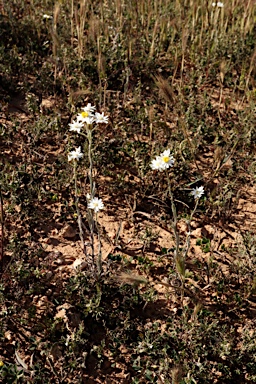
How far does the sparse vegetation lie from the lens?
2.74 metres

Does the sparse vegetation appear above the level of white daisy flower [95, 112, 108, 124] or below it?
below

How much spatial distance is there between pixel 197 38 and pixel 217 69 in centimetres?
49

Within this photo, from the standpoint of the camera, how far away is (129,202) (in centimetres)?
362

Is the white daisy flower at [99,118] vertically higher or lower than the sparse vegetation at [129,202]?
higher

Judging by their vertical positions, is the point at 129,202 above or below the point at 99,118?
below

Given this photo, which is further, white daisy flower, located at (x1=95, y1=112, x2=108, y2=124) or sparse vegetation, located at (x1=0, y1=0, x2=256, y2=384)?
white daisy flower, located at (x1=95, y1=112, x2=108, y2=124)

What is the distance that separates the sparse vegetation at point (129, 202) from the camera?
2.74 m

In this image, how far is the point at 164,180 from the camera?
370 cm

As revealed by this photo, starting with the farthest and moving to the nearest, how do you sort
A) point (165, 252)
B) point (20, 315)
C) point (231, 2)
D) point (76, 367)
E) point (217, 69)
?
1. point (231, 2)
2. point (217, 69)
3. point (165, 252)
4. point (20, 315)
5. point (76, 367)

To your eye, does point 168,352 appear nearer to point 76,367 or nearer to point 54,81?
point 76,367

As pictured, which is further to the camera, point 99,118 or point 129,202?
point 129,202

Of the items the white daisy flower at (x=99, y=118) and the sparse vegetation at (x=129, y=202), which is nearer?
the sparse vegetation at (x=129, y=202)

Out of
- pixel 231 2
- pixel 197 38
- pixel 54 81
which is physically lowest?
pixel 54 81

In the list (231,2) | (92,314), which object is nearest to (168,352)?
(92,314)
